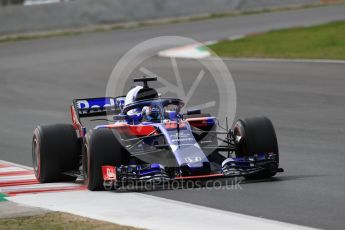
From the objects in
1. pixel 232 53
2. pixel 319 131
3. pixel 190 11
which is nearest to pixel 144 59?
pixel 232 53

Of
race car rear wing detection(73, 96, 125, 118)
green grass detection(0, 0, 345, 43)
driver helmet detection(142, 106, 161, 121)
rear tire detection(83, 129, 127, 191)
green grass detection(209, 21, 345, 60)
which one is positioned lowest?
rear tire detection(83, 129, 127, 191)

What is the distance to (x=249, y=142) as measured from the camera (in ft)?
36.6

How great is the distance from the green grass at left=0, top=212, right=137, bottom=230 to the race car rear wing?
3.87 m

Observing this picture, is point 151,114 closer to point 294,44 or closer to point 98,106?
point 98,106

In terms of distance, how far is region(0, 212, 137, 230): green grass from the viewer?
8461 millimetres

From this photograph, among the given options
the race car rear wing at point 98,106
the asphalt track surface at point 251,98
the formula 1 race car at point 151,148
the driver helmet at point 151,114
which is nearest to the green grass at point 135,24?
the asphalt track surface at point 251,98

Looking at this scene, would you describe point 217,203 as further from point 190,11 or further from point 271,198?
point 190,11

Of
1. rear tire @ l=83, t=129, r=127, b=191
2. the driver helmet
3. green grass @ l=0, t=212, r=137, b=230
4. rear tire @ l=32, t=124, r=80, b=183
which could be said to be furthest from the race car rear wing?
Answer: green grass @ l=0, t=212, r=137, b=230

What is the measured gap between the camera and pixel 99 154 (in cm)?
1066

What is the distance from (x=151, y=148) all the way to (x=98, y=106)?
215 centimetres

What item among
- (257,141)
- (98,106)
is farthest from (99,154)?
(98,106)

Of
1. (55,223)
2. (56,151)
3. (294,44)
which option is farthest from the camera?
(294,44)

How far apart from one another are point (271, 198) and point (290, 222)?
1.33m

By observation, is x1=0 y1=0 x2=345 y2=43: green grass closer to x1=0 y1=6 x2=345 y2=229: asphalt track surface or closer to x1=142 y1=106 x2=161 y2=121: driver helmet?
x1=0 y1=6 x2=345 y2=229: asphalt track surface
